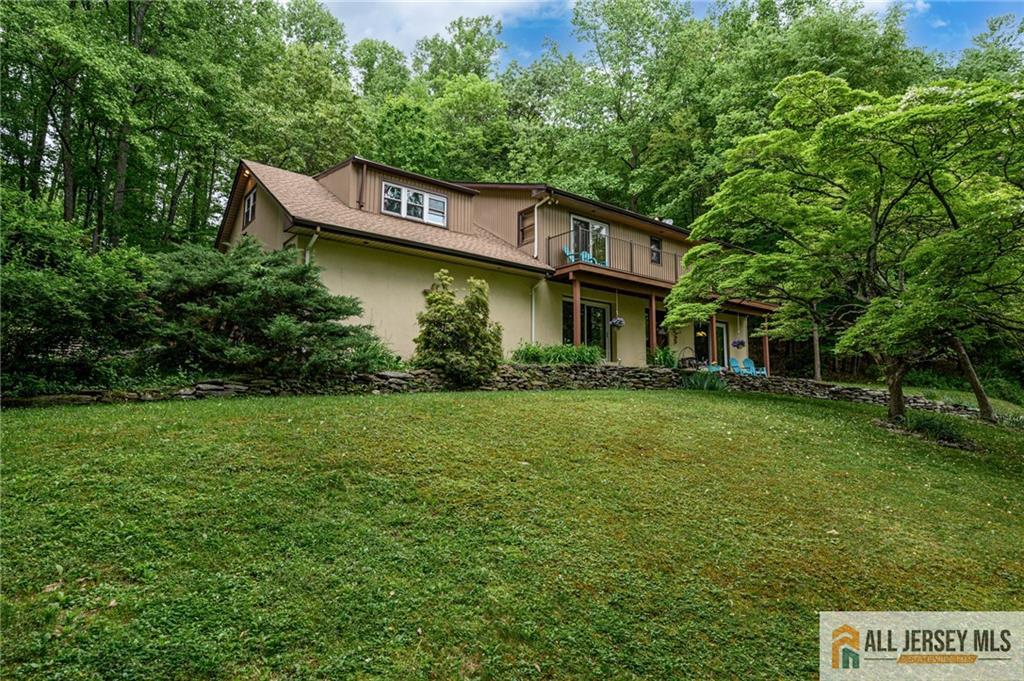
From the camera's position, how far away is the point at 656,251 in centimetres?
1811

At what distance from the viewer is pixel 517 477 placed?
17.4ft

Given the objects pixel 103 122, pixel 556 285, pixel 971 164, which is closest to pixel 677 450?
→ pixel 971 164

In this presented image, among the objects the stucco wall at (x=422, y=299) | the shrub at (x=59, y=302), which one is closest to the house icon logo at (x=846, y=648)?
the shrub at (x=59, y=302)

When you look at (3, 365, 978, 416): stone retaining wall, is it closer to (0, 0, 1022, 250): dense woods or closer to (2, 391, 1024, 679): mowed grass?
(2, 391, 1024, 679): mowed grass

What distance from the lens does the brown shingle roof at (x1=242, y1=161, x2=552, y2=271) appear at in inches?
455

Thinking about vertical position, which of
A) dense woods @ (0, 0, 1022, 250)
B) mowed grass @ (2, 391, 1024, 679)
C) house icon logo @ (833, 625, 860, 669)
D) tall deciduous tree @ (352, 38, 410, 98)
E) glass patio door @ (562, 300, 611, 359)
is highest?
tall deciduous tree @ (352, 38, 410, 98)

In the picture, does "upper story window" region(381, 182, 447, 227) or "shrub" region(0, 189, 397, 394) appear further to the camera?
"upper story window" region(381, 182, 447, 227)

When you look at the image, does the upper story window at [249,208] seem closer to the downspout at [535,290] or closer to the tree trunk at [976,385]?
the downspout at [535,290]

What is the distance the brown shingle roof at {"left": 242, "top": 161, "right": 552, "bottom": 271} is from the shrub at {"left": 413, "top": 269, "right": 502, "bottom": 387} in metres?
2.49

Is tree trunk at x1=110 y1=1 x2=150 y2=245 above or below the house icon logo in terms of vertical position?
above

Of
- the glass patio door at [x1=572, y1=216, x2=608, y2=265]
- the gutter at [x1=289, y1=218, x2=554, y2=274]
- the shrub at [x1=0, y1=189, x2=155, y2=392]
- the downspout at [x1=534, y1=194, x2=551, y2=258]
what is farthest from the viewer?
the glass patio door at [x1=572, y1=216, x2=608, y2=265]

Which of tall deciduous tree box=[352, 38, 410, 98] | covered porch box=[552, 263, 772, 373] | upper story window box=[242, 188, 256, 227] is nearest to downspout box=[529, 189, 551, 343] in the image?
covered porch box=[552, 263, 772, 373]

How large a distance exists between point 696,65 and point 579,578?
91.0 feet

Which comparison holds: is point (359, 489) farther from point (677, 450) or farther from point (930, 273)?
point (930, 273)
